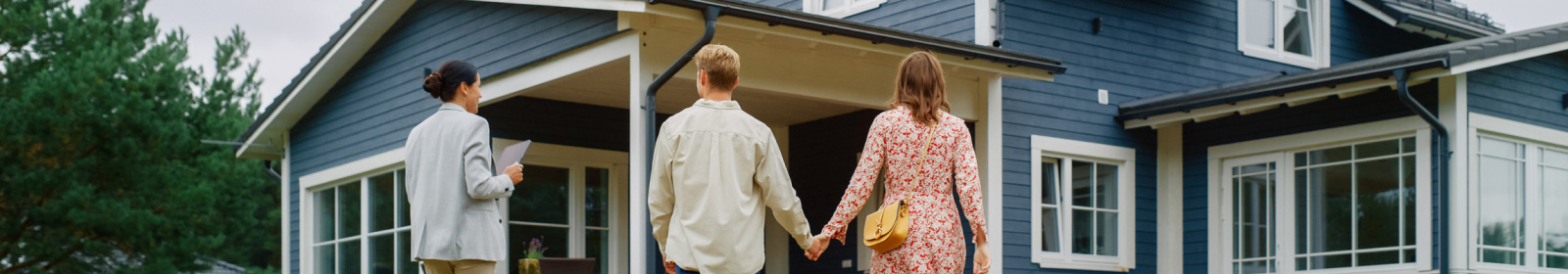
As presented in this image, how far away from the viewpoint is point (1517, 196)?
995cm

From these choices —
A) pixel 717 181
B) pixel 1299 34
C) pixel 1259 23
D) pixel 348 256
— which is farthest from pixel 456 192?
pixel 1299 34

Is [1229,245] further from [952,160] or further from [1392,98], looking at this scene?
[952,160]

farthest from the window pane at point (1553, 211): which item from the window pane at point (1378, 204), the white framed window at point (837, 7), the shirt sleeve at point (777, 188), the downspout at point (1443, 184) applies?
the shirt sleeve at point (777, 188)

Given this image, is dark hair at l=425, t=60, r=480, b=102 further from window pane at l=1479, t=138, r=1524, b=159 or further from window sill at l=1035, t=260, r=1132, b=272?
window pane at l=1479, t=138, r=1524, b=159

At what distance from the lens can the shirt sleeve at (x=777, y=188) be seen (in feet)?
14.3

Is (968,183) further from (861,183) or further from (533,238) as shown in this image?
(533,238)

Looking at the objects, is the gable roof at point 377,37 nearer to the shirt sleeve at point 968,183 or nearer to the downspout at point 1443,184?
the downspout at point 1443,184

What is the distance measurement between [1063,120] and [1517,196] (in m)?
2.97

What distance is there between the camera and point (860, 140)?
1093 centimetres

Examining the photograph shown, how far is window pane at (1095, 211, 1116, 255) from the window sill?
0.11m

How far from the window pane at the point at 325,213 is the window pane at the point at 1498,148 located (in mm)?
8705

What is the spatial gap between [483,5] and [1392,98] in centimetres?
597

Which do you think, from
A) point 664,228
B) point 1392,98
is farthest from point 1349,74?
point 664,228

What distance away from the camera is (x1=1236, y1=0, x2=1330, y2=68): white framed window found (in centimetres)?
1238
